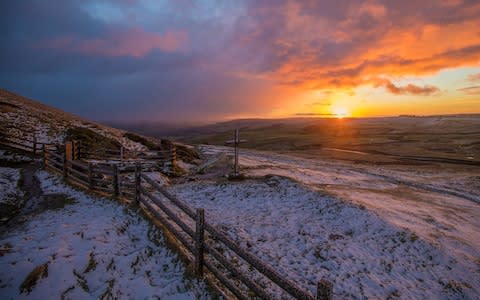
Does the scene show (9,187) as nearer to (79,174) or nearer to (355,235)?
(79,174)

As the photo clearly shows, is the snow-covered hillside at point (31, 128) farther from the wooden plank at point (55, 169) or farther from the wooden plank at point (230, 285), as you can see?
the wooden plank at point (230, 285)

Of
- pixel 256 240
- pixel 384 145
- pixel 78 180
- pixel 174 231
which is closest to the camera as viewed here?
pixel 174 231

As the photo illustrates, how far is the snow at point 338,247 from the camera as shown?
773 centimetres

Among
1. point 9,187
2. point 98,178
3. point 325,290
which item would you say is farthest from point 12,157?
point 325,290

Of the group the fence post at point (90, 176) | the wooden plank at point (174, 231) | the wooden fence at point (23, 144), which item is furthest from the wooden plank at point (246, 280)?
the wooden fence at point (23, 144)

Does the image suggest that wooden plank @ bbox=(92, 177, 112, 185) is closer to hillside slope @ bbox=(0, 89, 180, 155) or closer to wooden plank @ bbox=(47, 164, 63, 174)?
wooden plank @ bbox=(47, 164, 63, 174)

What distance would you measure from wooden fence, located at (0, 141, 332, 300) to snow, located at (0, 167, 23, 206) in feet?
6.16

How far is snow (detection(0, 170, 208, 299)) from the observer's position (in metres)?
5.57

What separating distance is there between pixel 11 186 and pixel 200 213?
1284cm

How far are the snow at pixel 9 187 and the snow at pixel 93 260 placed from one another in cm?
323

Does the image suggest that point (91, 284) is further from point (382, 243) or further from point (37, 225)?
point (382, 243)

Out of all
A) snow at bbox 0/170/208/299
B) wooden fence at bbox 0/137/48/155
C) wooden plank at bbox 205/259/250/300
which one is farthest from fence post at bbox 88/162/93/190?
wooden fence at bbox 0/137/48/155

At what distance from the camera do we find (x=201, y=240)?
250 inches

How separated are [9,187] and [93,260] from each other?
10.2 meters
